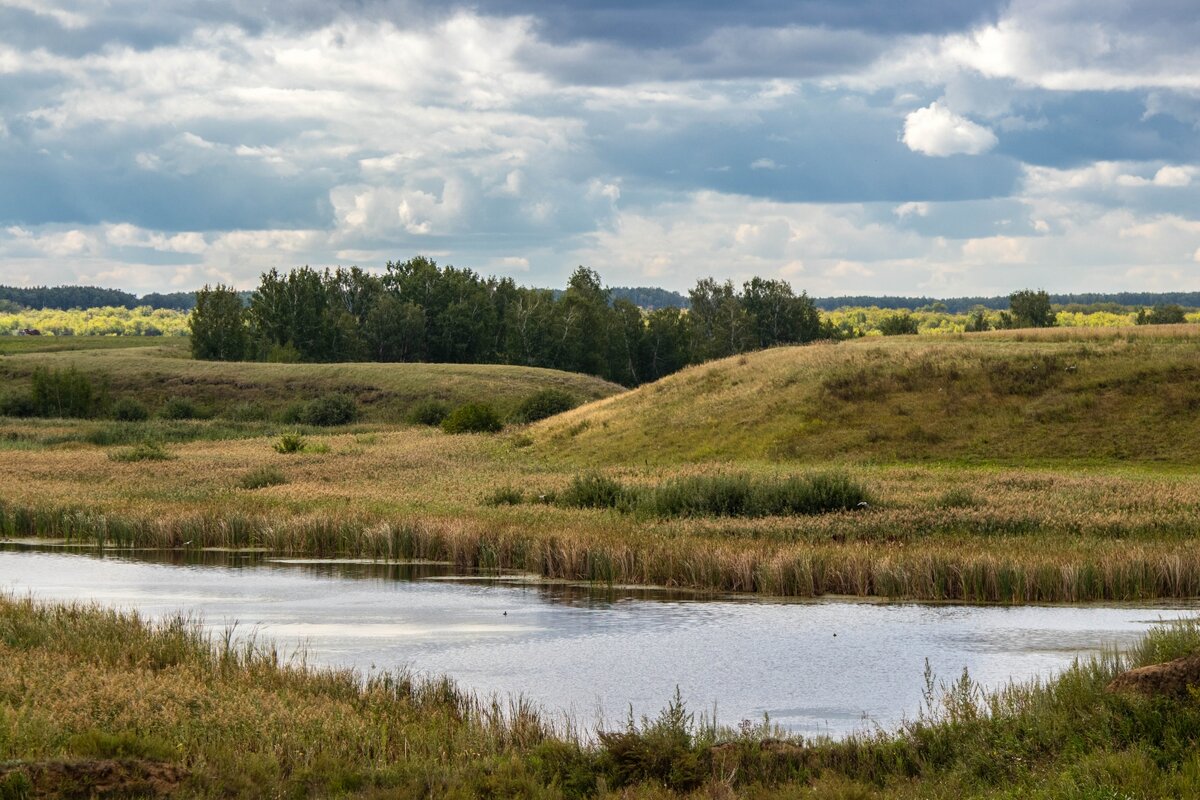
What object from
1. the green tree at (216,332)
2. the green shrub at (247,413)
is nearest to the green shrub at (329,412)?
the green shrub at (247,413)

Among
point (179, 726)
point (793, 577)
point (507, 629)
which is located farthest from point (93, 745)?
point (793, 577)

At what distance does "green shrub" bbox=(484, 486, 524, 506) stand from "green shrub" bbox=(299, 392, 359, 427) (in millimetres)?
60942

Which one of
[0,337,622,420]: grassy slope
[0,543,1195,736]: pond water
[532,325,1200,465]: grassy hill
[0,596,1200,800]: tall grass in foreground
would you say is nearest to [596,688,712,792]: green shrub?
[0,596,1200,800]: tall grass in foreground

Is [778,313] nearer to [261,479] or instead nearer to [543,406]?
[543,406]

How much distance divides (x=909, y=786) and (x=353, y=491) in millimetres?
33480

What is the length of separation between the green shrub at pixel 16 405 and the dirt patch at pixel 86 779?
98.9 metres

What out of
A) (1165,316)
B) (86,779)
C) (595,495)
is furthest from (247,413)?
(1165,316)

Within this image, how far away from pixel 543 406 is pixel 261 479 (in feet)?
123

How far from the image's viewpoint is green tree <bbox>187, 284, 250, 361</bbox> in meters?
147

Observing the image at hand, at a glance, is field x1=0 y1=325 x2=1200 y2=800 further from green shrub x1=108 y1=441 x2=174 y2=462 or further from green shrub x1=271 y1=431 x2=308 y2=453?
green shrub x1=271 y1=431 x2=308 y2=453

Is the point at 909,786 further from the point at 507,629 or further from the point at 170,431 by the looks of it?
the point at 170,431

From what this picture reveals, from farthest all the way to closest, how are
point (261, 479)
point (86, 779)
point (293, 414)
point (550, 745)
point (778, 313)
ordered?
point (778, 313) < point (293, 414) < point (261, 479) < point (550, 745) < point (86, 779)

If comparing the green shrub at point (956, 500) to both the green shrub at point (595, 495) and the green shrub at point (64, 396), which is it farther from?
the green shrub at point (64, 396)

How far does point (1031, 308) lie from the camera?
156 meters
